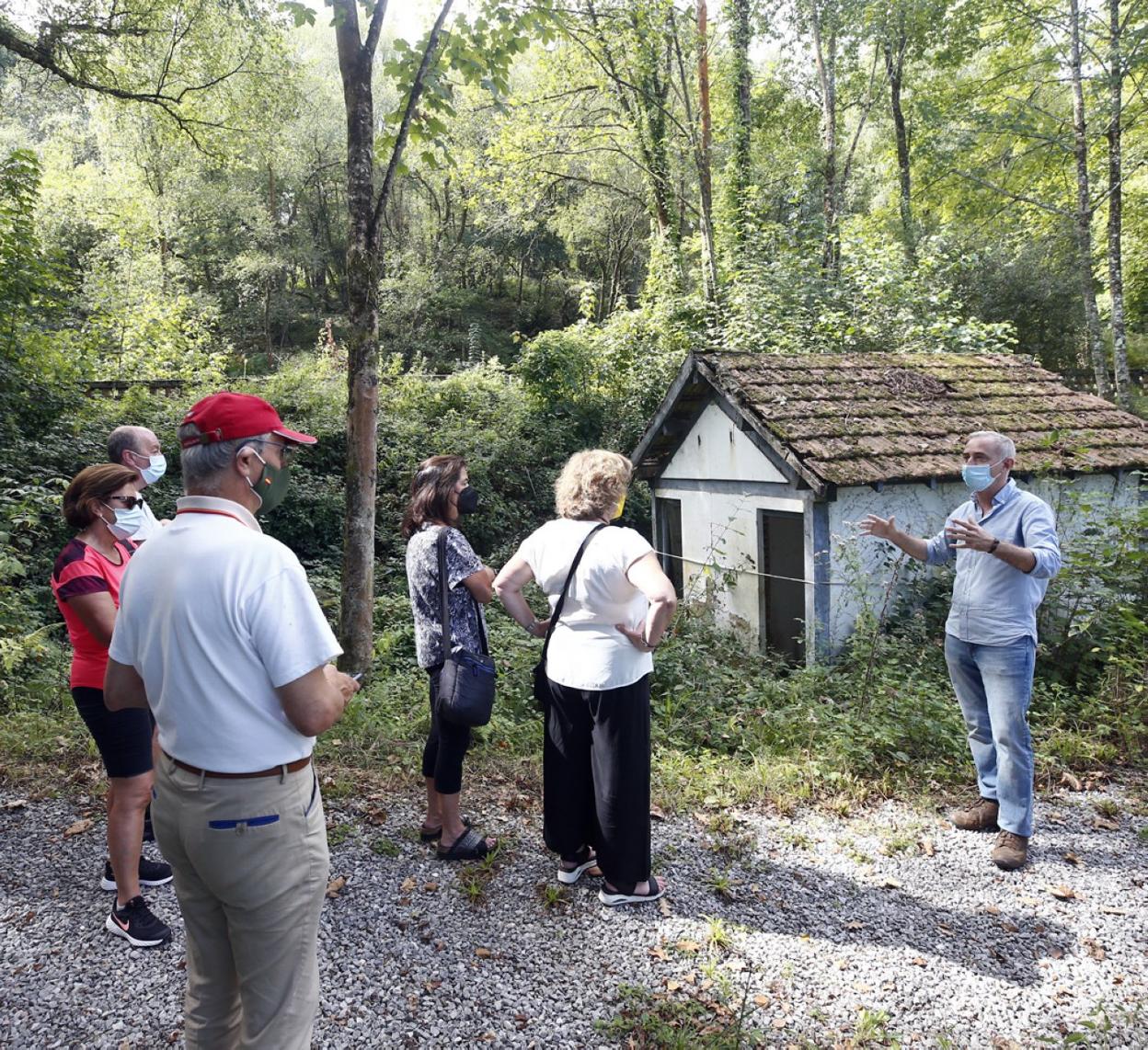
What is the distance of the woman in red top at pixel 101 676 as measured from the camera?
3.38m

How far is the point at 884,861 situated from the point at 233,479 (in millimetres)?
4169

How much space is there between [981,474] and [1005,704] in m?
1.30

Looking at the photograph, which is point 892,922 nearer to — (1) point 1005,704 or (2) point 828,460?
(1) point 1005,704

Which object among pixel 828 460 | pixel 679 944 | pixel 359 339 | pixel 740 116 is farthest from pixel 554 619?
pixel 740 116

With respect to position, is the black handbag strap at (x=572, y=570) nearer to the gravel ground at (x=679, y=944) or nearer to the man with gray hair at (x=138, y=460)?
the gravel ground at (x=679, y=944)

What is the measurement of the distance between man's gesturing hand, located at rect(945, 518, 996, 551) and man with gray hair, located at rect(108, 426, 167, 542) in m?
4.24

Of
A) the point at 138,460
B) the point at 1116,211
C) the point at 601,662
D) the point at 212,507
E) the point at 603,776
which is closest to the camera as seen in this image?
the point at 212,507

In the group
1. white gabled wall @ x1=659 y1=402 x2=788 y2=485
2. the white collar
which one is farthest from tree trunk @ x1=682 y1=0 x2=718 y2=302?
the white collar

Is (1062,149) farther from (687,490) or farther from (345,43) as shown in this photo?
(345,43)

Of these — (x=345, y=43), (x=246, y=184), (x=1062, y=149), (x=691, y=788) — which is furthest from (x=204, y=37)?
(x=246, y=184)

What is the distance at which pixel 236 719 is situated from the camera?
208 cm

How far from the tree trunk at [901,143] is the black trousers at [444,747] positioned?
2119 centimetres

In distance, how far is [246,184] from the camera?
32781mm

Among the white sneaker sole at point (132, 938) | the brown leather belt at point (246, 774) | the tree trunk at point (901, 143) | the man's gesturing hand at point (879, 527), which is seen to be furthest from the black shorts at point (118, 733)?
the tree trunk at point (901, 143)
